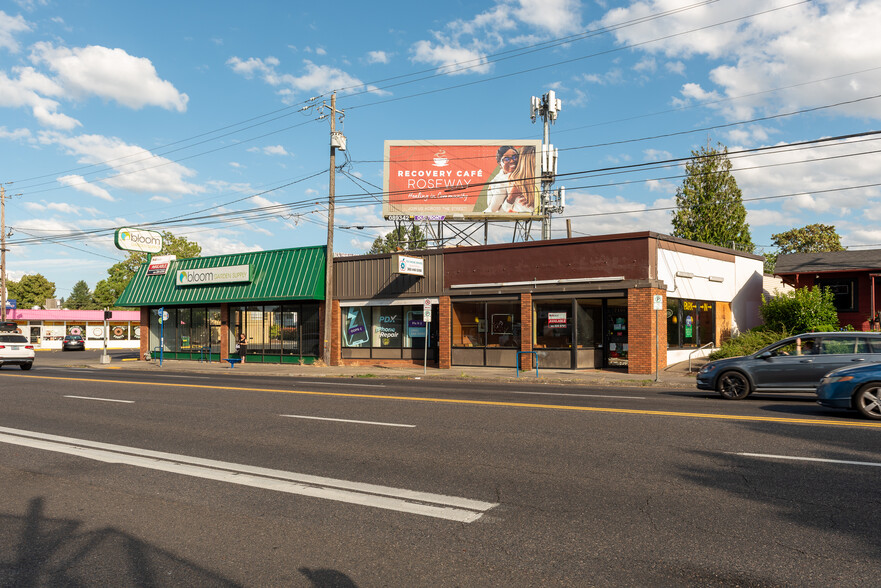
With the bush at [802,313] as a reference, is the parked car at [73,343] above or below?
below

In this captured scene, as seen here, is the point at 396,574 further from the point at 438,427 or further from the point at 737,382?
the point at 737,382

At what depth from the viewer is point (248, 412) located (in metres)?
12.9

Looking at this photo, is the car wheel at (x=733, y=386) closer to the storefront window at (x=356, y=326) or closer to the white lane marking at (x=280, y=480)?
the white lane marking at (x=280, y=480)

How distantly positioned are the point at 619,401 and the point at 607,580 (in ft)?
33.7

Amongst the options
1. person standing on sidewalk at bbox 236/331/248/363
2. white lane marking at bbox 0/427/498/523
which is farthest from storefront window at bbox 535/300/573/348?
white lane marking at bbox 0/427/498/523

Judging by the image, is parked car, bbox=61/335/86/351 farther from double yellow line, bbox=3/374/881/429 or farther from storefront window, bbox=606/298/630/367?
storefront window, bbox=606/298/630/367

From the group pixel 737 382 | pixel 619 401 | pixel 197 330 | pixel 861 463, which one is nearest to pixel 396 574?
pixel 861 463

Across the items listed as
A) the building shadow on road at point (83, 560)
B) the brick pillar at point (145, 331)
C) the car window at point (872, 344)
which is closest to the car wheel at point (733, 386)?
the car window at point (872, 344)

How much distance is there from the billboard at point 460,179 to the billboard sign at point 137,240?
56.5ft

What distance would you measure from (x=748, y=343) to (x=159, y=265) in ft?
104

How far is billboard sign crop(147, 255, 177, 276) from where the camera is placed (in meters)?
39.0

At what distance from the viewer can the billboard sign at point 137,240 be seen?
4138 cm

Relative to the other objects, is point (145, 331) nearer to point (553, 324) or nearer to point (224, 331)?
point (224, 331)

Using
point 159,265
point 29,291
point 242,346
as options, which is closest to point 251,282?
point 242,346
